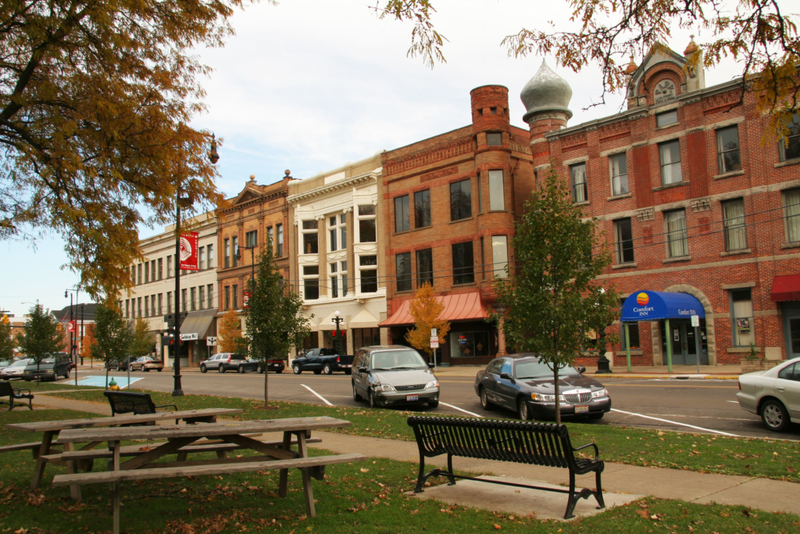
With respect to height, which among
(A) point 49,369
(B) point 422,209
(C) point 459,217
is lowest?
(A) point 49,369

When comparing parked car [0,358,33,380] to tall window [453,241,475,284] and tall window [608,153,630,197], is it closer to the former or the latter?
tall window [453,241,475,284]

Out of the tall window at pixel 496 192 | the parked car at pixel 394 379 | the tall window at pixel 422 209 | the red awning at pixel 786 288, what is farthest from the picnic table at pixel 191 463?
the tall window at pixel 422 209

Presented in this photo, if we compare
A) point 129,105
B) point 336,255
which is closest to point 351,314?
point 336,255

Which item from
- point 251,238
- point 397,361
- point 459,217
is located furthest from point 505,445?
point 251,238

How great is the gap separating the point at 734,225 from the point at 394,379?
2034cm

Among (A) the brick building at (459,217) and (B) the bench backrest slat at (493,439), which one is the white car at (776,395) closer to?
(B) the bench backrest slat at (493,439)

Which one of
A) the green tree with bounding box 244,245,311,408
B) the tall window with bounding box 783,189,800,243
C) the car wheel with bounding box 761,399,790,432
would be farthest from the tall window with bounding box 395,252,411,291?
the car wheel with bounding box 761,399,790,432

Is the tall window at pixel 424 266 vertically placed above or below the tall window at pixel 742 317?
above

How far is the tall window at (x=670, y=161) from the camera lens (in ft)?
105

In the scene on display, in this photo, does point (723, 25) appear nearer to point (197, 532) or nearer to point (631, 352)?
point (197, 532)

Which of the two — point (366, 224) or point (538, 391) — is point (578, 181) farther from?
point (538, 391)

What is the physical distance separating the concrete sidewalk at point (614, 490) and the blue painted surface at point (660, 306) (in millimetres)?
21547

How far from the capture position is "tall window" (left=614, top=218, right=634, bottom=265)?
3355 cm

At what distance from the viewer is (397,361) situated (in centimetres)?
1872
